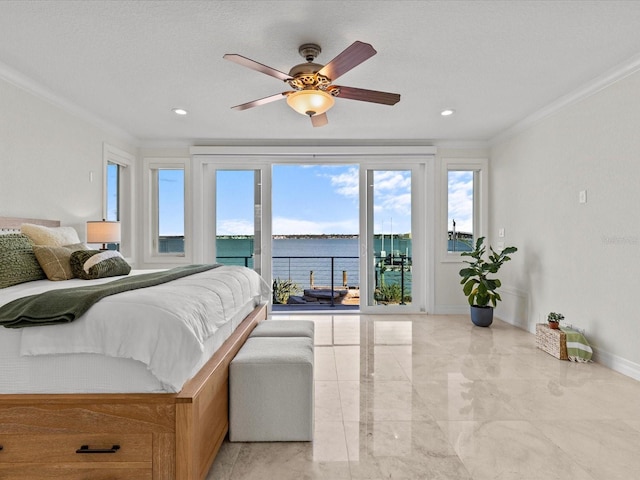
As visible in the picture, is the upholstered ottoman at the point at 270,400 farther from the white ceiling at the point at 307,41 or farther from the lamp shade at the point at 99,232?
the lamp shade at the point at 99,232

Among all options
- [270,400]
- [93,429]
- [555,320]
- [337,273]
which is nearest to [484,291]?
[555,320]

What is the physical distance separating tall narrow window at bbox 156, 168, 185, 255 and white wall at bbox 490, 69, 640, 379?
4.71 meters

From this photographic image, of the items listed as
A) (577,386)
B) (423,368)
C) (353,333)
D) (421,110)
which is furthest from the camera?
(353,333)

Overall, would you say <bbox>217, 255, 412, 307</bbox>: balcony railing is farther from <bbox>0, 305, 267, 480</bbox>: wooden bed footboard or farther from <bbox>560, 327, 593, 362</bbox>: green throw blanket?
<bbox>0, 305, 267, 480</bbox>: wooden bed footboard

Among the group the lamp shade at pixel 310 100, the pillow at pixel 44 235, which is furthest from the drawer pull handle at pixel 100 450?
the lamp shade at pixel 310 100

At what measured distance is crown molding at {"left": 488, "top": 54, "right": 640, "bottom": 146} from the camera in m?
2.84

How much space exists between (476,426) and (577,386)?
120 cm

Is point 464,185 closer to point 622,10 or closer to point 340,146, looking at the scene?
point 340,146

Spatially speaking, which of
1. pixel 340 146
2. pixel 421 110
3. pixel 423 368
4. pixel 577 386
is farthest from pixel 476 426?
pixel 340 146

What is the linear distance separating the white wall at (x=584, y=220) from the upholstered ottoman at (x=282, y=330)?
8.71 feet

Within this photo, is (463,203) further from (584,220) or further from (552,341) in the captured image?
(552,341)

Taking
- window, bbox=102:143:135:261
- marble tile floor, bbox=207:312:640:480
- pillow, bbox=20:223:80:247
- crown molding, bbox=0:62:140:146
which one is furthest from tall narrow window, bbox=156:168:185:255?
marble tile floor, bbox=207:312:640:480

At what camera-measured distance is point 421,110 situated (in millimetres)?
3941

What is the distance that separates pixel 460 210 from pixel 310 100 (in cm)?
354
